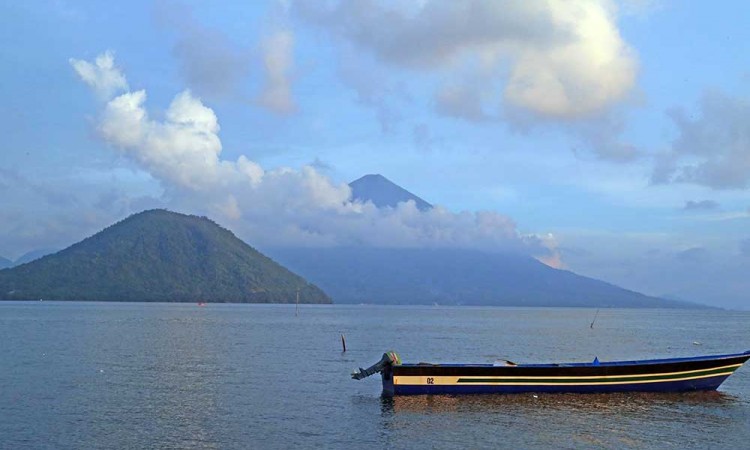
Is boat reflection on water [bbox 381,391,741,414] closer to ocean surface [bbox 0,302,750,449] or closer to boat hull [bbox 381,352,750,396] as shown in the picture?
ocean surface [bbox 0,302,750,449]

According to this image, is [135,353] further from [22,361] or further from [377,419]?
[377,419]

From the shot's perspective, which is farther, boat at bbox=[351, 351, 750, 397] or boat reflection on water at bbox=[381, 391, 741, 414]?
boat at bbox=[351, 351, 750, 397]

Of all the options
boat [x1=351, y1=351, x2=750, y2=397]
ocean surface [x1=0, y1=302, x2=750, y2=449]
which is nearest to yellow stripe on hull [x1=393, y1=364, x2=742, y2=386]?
boat [x1=351, y1=351, x2=750, y2=397]

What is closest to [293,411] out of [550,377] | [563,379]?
[550,377]

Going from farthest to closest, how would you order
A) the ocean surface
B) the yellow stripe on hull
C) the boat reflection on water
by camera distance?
the yellow stripe on hull, the boat reflection on water, the ocean surface

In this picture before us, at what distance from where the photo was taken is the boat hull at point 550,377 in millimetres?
46812

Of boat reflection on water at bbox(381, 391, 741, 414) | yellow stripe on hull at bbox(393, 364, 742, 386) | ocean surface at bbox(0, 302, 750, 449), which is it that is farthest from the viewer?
yellow stripe on hull at bbox(393, 364, 742, 386)

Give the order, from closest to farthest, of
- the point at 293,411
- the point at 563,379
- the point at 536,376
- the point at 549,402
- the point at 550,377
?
the point at 293,411
the point at 549,402
the point at 536,376
the point at 550,377
the point at 563,379

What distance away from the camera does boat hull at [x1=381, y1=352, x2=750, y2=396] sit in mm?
46812

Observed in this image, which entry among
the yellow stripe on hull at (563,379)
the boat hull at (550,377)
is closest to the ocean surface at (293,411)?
the boat hull at (550,377)

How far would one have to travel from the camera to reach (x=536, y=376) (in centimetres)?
4766

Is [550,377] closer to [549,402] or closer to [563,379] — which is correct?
[563,379]

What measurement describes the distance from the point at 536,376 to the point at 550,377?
97 cm

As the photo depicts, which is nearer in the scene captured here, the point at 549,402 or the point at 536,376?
the point at 549,402
